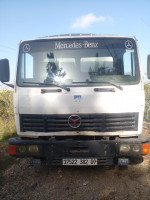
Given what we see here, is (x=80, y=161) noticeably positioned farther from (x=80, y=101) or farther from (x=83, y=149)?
(x=80, y=101)

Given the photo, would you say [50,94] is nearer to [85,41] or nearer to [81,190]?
[85,41]

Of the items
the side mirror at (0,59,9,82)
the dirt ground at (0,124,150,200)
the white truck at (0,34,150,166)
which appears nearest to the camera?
the dirt ground at (0,124,150,200)

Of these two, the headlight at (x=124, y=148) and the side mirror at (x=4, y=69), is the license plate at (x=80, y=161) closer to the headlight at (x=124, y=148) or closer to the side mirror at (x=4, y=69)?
the headlight at (x=124, y=148)

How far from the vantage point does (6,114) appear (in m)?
8.12

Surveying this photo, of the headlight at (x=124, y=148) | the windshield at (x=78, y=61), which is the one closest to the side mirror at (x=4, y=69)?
the windshield at (x=78, y=61)

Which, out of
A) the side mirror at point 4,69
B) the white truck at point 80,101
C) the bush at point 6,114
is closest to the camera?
the white truck at point 80,101

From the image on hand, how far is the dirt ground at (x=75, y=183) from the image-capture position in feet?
9.95

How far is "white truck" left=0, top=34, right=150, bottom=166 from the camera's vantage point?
3.17m

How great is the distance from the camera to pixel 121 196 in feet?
9.67

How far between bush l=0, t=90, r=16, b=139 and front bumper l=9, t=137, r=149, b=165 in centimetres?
401

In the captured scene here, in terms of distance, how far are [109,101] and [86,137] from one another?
0.75m

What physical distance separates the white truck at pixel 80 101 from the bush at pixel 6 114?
407cm

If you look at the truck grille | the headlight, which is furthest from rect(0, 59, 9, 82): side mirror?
the headlight

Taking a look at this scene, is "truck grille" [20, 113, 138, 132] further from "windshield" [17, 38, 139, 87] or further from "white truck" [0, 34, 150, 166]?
"windshield" [17, 38, 139, 87]
